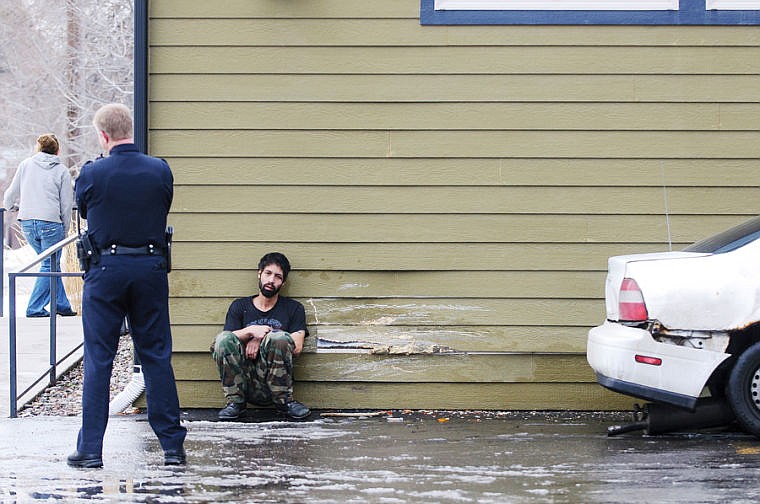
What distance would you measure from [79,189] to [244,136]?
6.67 feet

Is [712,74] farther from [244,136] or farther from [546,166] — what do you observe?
[244,136]

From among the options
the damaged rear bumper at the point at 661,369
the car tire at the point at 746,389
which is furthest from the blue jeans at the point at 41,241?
the car tire at the point at 746,389

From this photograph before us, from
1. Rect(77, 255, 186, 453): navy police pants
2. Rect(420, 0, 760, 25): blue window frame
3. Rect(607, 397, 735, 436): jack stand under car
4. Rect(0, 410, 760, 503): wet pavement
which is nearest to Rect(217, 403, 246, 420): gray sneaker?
Rect(0, 410, 760, 503): wet pavement

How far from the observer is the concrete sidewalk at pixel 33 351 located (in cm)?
930

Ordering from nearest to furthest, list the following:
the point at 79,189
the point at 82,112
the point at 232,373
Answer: the point at 79,189
the point at 232,373
the point at 82,112

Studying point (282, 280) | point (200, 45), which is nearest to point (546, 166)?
point (282, 280)

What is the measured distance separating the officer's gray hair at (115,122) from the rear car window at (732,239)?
3486 millimetres

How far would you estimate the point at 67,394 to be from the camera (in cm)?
937

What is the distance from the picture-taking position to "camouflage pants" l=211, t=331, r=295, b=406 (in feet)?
26.0

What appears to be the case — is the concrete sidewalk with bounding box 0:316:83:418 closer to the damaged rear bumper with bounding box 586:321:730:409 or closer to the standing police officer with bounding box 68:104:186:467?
the standing police officer with bounding box 68:104:186:467

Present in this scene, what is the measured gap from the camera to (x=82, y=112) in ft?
90.7

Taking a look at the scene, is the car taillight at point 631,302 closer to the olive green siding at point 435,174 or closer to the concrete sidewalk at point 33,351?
the olive green siding at point 435,174

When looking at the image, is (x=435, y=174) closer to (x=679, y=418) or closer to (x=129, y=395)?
(x=679, y=418)

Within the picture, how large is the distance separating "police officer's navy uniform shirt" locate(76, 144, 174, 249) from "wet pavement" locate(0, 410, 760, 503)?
1261 mm
